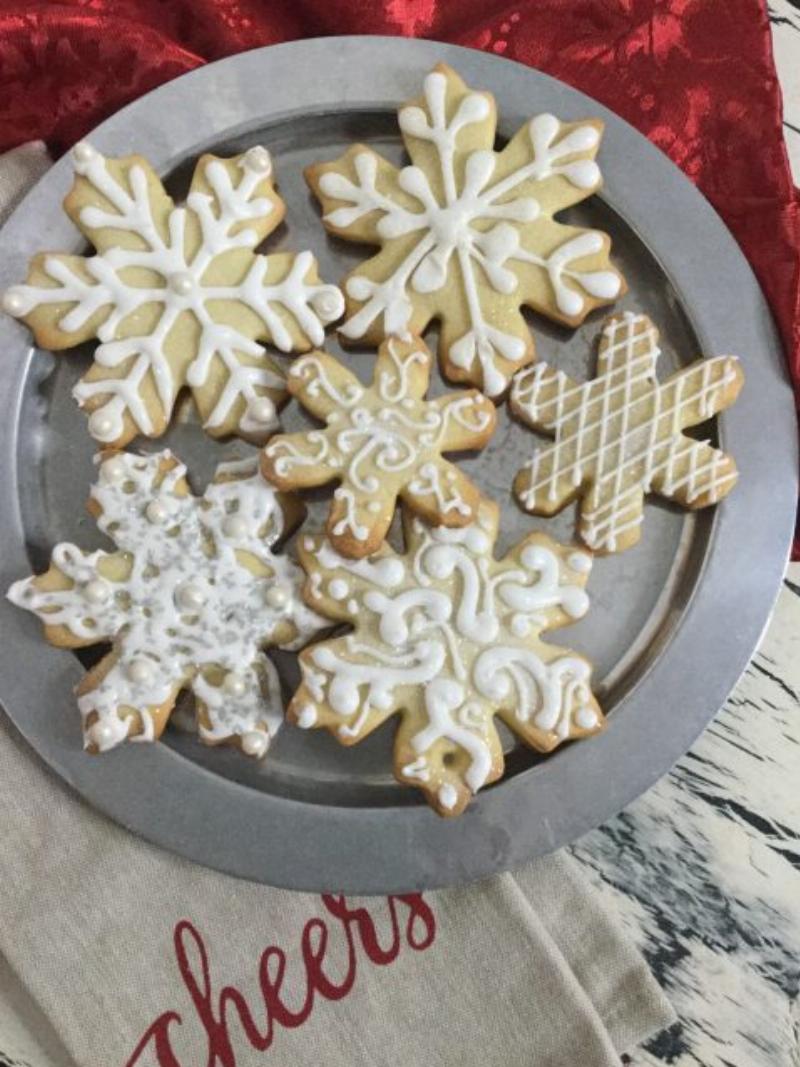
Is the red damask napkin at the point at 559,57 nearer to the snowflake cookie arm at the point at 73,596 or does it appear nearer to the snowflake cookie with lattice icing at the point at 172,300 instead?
the snowflake cookie with lattice icing at the point at 172,300

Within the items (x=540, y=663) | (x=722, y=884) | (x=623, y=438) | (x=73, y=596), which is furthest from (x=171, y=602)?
(x=722, y=884)

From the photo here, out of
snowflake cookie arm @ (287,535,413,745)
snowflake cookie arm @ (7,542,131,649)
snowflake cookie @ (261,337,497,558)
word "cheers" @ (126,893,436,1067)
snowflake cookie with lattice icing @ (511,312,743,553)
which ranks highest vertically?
snowflake cookie with lattice icing @ (511,312,743,553)

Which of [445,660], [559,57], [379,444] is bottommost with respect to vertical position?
[445,660]

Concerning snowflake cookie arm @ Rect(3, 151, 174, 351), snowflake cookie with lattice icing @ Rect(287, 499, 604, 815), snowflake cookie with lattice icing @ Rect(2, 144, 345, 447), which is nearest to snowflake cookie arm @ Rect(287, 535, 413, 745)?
snowflake cookie with lattice icing @ Rect(287, 499, 604, 815)

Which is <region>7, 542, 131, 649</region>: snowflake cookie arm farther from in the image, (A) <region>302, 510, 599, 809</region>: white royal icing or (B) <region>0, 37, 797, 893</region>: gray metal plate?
(A) <region>302, 510, 599, 809</region>: white royal icing

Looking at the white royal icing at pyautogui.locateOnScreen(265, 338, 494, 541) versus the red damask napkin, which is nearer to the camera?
the white royal icing at pyautogui.locateOnScreen(265, 338, 494, 541)

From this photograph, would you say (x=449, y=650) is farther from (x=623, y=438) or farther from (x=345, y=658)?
(x=623, y=438)

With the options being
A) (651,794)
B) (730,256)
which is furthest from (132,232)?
(651,794)
